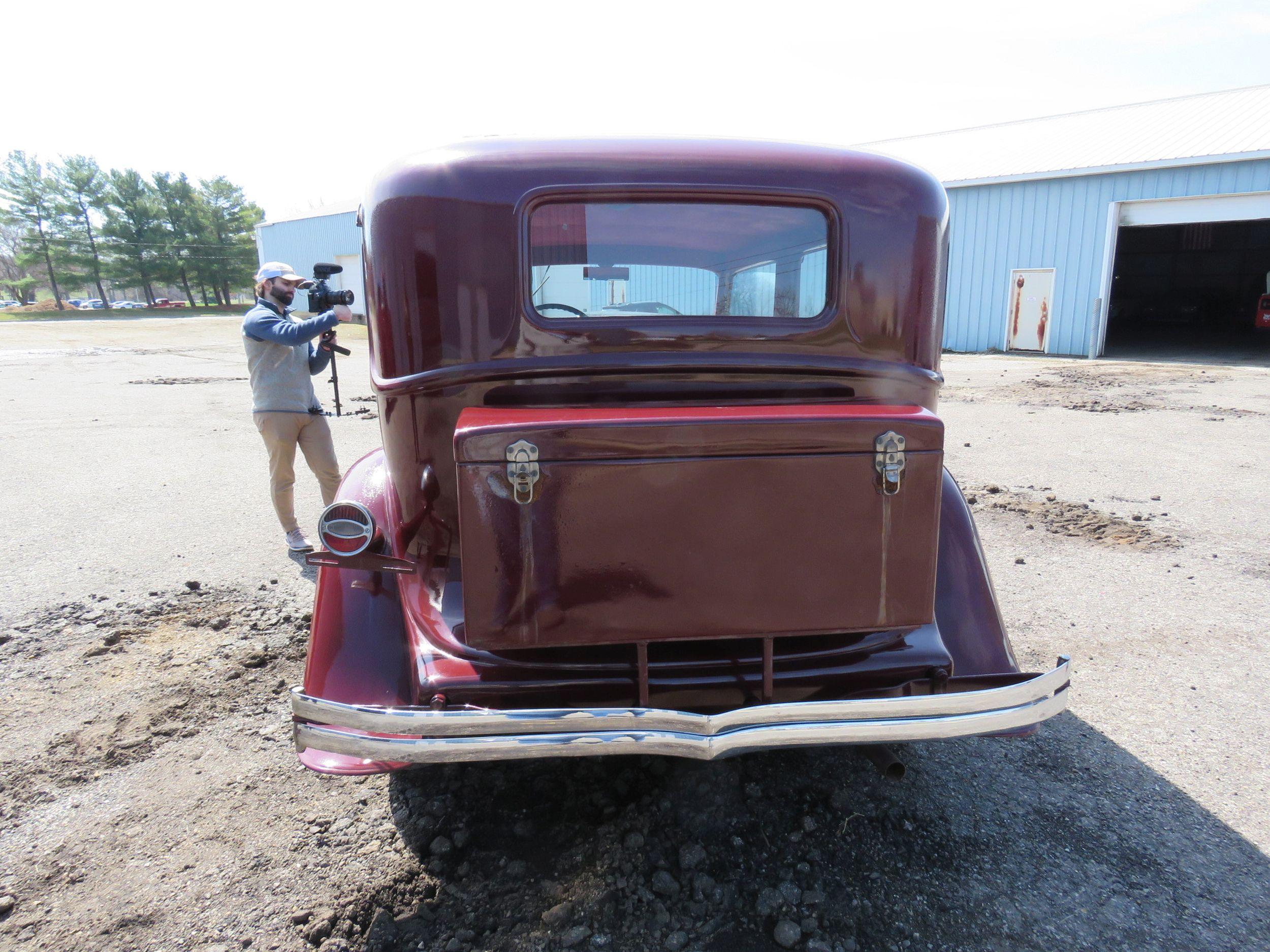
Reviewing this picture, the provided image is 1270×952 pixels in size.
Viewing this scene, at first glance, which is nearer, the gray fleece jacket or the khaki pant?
the gray fleece jacket

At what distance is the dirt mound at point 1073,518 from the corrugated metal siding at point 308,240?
2781 cm

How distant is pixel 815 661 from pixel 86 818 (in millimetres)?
2313

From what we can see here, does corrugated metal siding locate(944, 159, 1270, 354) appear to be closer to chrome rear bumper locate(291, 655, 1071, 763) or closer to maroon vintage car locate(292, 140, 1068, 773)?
maroon vintage car locate(292, 140, 1068, 773)

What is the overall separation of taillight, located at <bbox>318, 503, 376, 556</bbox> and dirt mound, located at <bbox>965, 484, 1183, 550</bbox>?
12.2ft

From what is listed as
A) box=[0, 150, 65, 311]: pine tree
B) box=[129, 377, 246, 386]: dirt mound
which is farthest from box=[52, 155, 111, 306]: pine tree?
box=[129, 377, 246, 386]: dirt mound

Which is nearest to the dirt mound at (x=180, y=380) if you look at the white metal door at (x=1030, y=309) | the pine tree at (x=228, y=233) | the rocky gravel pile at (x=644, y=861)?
the rocky gravel pile at (x=644, y=861)

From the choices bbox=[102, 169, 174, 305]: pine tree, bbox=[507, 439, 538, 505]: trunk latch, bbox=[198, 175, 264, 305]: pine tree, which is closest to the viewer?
bbox=[507, 439, 538, 505]: trunk latch

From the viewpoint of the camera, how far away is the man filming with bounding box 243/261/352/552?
14.0 ft

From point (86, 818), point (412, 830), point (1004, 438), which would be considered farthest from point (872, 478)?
point (1004, 438)

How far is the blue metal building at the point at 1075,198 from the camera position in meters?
15.5

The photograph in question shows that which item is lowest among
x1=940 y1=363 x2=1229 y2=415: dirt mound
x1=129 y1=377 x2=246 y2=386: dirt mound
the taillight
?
x1=940 y1=363 x2=1229 y2=415: dirt mound

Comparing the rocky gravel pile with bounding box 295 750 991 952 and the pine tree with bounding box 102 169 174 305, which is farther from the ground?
the pine tree with bounding box 102 169 174 305

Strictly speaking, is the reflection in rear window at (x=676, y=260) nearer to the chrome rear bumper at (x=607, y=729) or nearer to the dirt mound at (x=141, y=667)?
the chrome rear bumper at (x=607, y=729)

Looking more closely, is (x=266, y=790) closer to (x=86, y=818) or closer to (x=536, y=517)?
(x=86, y=818)
